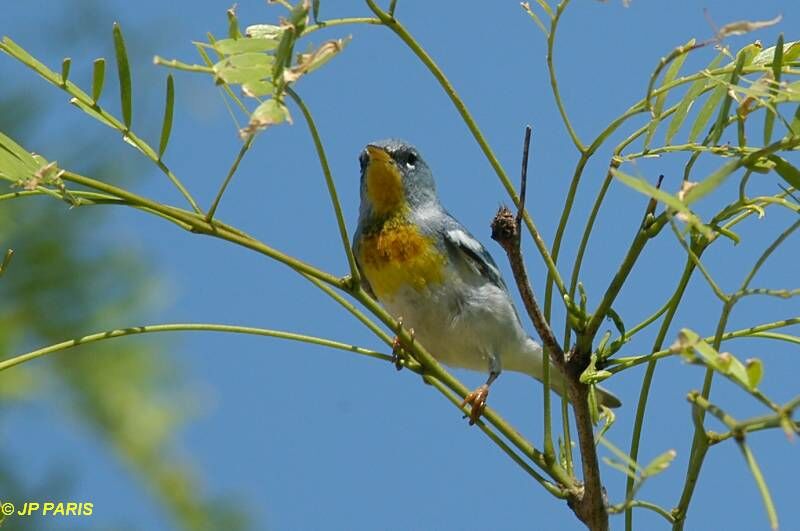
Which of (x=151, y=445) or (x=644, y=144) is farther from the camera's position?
(x=151, y=445)

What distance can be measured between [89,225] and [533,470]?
2639 millimetres

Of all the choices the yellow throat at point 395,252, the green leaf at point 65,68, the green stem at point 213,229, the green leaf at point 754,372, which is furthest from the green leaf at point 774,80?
the yellow throat at point 395,252

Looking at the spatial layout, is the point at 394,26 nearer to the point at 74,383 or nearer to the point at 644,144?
the point at 644,144

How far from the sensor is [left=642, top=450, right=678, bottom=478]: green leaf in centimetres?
102

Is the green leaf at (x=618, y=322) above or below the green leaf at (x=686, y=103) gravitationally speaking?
below

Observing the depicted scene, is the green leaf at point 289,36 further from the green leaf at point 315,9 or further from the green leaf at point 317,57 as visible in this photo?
the green leaf at point 315,9

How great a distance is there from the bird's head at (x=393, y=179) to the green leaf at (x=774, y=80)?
1917mm

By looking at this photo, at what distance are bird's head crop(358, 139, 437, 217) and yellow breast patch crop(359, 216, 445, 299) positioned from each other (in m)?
0.16

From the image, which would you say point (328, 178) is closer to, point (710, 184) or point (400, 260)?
point (710, 184)

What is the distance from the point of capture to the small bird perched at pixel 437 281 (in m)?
3.03

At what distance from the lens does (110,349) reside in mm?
3555

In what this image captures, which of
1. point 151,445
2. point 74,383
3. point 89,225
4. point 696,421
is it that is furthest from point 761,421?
point 89,225

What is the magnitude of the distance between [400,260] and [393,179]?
1.33 feet

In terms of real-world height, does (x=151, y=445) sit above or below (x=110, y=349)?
below
